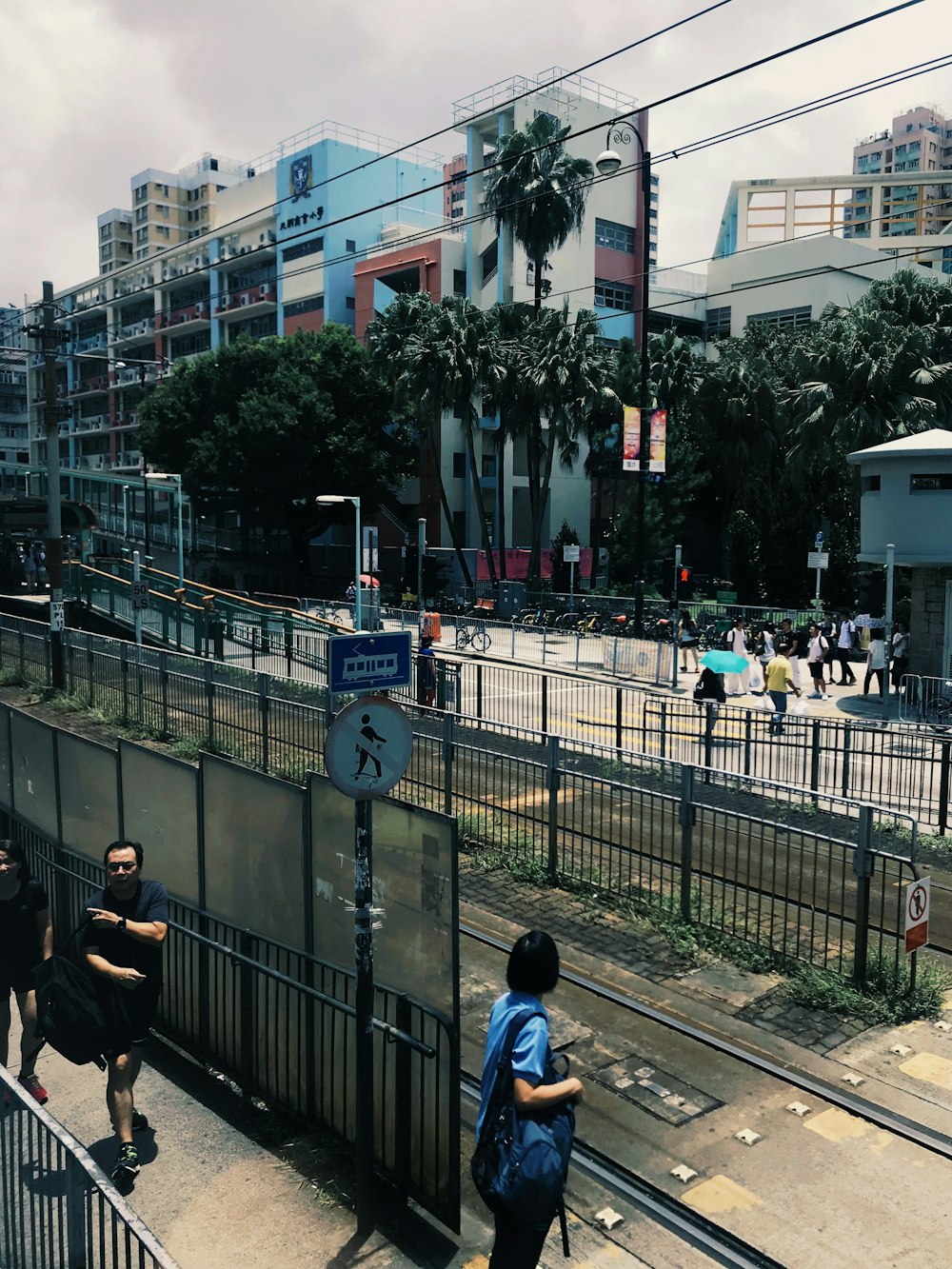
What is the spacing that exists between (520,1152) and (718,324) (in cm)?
6457

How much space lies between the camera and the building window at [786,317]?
5675 centimetres

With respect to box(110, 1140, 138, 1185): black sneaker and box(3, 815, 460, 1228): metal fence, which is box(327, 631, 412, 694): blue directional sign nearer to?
box(3, 815, 460, 1228): metal fence

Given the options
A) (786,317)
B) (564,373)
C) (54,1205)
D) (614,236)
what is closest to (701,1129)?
(54,1205)

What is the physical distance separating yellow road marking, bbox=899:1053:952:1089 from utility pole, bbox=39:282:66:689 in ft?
58.2

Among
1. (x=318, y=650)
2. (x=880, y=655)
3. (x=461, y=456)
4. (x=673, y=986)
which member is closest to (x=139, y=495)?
(x=461, y=456)

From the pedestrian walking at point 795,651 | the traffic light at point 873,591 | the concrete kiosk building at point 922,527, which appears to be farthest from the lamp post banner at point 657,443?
the traffic light at point 873,591

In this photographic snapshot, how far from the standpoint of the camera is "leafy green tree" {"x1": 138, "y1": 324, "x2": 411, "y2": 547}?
169 ft

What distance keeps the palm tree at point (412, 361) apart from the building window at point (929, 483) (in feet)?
83.0

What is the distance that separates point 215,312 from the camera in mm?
74562

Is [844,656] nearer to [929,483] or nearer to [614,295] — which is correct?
[929,483]

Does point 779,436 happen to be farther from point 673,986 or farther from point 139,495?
point 673,986

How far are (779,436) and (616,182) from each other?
19.1 metres

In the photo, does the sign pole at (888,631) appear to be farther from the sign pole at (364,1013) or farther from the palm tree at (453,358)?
the palm tree at (453,358)

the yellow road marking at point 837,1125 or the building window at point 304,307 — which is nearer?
the yellow road marking at point 837,1125
